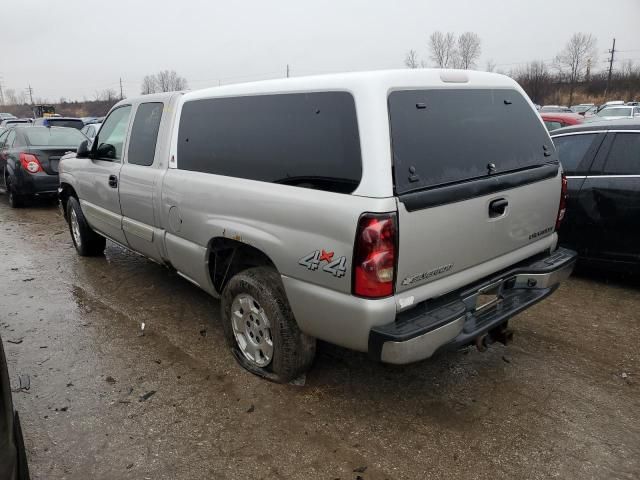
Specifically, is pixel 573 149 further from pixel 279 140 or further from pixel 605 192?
pixel 279 140

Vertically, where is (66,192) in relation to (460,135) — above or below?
below

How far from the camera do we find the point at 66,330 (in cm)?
428

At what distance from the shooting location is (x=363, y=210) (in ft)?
8.05

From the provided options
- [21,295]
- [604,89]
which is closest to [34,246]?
[21,295]

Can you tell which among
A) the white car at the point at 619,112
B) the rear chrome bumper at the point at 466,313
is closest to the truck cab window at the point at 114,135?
the rear chrome bumper at the point at 466,313

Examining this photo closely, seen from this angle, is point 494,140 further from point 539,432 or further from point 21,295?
point 21,295

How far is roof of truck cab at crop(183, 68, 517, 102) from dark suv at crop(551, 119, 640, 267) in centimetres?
198

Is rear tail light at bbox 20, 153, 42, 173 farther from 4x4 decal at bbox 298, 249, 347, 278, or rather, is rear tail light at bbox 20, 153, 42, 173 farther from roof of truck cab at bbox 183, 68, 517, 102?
4x4 decal at bbox 298, 249, 347, 278

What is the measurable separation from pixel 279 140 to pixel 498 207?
54.5 inches

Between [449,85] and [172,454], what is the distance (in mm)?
2635

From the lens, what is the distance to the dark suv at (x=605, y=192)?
183 inches

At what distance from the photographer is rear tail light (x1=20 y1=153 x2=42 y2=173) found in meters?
9.17

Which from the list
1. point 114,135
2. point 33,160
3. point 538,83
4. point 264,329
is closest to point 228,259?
point 264,329

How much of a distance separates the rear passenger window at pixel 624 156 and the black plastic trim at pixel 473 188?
1.77 meters
